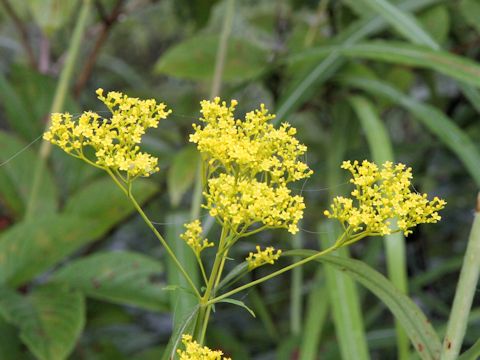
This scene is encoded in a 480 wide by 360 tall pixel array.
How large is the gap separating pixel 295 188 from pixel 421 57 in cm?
36

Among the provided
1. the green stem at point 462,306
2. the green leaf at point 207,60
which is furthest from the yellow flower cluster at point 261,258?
the green leaf at point 207,60

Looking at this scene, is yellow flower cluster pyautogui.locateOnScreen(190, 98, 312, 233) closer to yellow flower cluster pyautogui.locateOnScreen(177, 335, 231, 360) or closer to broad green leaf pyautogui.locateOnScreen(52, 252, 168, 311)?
yellow flower cluster pyautogui.locateOnScreen(177, 335, 231, 360)

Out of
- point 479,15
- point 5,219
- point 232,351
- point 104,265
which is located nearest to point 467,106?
point 479,15

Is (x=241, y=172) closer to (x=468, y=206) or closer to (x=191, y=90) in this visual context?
(x=191, y=90)

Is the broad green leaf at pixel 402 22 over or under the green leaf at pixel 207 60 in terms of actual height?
under

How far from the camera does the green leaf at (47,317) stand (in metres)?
0.91

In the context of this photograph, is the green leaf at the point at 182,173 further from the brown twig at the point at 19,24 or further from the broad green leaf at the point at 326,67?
the brown twig at the point at 19,24

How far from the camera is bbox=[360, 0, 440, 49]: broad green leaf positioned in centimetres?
109

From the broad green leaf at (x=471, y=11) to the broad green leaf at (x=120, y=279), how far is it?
2.31 ft

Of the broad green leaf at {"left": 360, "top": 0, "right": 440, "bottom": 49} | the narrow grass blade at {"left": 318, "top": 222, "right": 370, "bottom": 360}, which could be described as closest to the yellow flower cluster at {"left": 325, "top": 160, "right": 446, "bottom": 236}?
the narrow grass blade at {"left": 318, "top": 222, "right": 370, "bottom": 360}

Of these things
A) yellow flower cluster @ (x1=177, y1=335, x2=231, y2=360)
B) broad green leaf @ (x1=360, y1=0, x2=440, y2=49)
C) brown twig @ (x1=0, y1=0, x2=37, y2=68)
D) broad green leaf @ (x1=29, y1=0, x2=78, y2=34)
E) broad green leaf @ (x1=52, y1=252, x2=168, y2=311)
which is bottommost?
yellow flower cluster @ (x1=177, y1=335, x2=231, y2=360)

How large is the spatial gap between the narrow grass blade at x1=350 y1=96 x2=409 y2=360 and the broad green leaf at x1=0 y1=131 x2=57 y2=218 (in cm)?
58

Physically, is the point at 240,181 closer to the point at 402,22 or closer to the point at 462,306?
the point at 462,306

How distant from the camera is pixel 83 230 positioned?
1078mm
